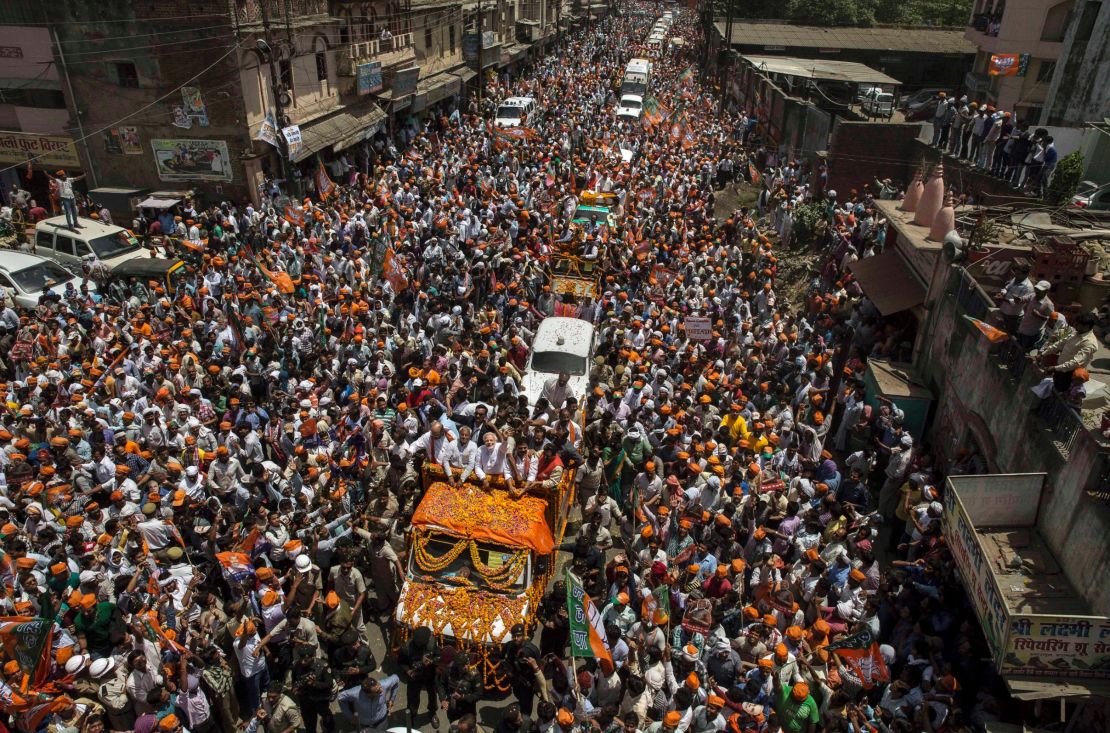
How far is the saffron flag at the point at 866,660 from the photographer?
21.6 feet

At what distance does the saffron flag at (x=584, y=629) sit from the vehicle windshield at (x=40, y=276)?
12541mm

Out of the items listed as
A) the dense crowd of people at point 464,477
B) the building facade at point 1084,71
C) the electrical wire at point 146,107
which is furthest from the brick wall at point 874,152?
→ the electrical wire at point 146,107

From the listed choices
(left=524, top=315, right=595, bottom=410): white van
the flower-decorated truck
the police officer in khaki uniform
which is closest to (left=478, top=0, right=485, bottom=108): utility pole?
(left=524, top=315, right=595, bottom=410): white van

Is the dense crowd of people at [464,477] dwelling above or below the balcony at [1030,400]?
below

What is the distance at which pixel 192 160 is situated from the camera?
20.7 metres

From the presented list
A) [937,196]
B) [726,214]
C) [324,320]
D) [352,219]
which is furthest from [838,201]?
[324,320]

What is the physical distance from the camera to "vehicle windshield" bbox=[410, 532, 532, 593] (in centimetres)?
775

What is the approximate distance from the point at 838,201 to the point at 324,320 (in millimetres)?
15867

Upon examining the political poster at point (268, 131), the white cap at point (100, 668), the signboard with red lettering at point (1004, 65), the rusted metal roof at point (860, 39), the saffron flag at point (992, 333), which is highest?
the signboard with red lettering at point (1004, 65)

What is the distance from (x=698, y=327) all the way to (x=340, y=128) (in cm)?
1663

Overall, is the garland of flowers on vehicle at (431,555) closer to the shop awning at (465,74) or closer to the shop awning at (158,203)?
the shop awning at (158,203)

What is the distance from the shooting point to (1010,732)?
20.1 ft

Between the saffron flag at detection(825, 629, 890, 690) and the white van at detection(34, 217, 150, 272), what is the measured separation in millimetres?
15509

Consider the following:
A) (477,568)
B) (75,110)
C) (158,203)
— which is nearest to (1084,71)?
(477,568)
